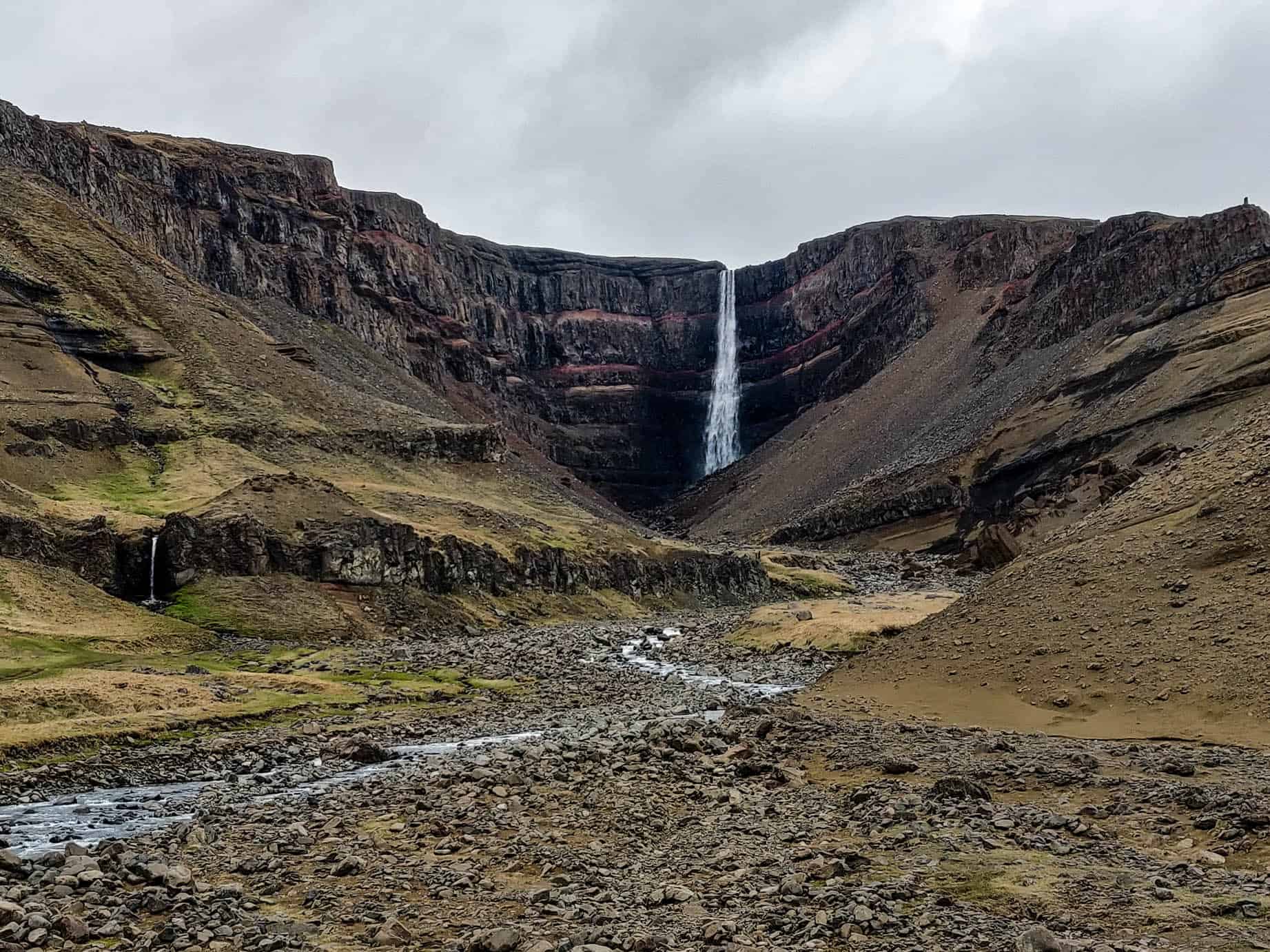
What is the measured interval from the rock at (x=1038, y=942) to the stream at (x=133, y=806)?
17875 mm

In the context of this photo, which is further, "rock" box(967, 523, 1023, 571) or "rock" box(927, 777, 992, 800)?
"rock" box(967, 523, 1023, 571)

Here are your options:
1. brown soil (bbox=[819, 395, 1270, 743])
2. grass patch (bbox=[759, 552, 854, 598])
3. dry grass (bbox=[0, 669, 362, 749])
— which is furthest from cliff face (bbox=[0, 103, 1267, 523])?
dry grass (bbox=[0, 669, 362, 749])

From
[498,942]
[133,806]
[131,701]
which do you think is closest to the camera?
[498,942]

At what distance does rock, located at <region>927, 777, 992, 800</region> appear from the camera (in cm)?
1958

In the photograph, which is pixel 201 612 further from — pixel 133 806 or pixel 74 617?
pixel 133 806

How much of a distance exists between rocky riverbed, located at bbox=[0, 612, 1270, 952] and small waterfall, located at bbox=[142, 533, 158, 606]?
3334 centimetres

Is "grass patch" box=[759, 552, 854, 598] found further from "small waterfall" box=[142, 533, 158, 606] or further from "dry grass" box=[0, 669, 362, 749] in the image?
"dry grass" box=[0, 669, 362, 749]

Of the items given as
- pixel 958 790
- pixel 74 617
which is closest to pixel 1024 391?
pixel 74 617

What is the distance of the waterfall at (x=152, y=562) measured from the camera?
2486 inches

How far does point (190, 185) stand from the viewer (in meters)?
148

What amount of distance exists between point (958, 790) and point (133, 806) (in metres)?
19.3

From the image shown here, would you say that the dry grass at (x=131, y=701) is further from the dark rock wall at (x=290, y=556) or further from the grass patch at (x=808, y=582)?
the grass patch at (x=808, y=582)

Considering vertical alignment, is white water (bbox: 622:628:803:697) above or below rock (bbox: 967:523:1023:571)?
below

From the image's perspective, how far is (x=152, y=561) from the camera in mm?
64312
